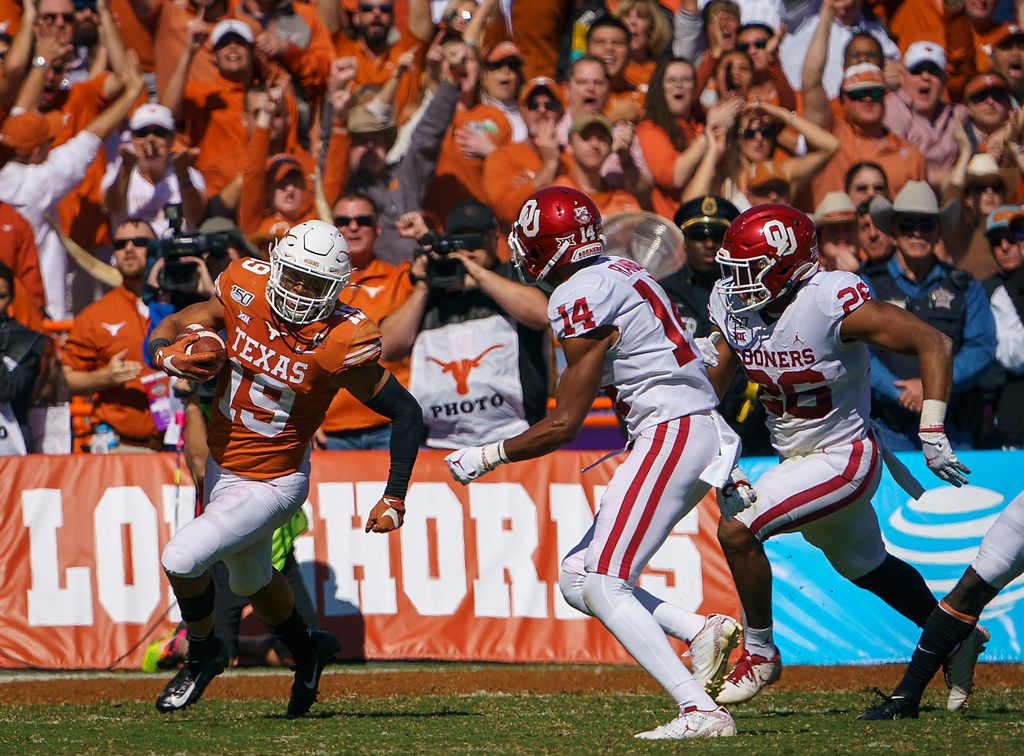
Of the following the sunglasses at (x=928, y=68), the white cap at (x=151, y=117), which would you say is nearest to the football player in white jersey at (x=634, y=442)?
the white cap at (x=151, y=117)

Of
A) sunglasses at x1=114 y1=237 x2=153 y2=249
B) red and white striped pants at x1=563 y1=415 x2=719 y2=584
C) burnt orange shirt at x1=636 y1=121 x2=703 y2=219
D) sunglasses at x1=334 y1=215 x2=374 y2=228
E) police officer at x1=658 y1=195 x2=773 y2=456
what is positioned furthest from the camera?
burnt orange shirt at x1=636 y1=121 x2=703 y2=219

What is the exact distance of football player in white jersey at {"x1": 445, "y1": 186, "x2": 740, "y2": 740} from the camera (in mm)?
5418

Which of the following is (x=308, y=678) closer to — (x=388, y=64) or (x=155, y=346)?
(x=155, y=346)

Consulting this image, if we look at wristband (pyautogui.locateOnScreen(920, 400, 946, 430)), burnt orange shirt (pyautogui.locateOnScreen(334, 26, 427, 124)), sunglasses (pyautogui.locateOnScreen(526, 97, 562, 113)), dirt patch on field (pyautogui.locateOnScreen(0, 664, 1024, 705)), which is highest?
burnt orange shirt (pyautogui.locateOnScreen(334, 26, 427, 124))

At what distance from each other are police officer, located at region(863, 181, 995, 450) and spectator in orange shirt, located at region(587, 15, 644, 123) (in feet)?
8.82

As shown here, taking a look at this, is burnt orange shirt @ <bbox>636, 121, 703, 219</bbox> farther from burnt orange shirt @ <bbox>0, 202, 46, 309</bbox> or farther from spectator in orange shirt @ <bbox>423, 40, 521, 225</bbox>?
burnt orange shirt @ <bbox>0, 202, 46, 309</bbox>

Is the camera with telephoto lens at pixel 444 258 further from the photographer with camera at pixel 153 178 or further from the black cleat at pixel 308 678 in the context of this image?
the black cleat at pixel 308 678

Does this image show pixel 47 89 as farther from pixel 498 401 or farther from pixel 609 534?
pixel 609 534

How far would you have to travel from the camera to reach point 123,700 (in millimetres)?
7121

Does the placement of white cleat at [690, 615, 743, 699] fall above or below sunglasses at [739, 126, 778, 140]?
below

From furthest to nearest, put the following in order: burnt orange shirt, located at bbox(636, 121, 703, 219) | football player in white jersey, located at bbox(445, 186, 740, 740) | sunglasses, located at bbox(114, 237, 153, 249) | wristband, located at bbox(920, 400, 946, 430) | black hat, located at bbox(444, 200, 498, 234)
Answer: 1. burnt orange shirt, located at bbox(636, 121, 703, 219)
2. sunglasses, located at bbox(114, 237, 153, 249)
3. black hat, located at bbox(444, 200, 498, 234)
4. wristband, located at bbox(920, 400, 946, 430)
5. football player in white jersey, located at bbox(445, 186, 740, 740)

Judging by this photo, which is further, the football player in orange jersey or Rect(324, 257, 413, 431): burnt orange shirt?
Rect(324, 257, 413, 431): burnt orange shirt

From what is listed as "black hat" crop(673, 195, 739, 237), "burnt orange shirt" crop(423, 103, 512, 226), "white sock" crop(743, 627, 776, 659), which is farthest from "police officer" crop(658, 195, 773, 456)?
"white sock" crop(743, 627, 776, 659)

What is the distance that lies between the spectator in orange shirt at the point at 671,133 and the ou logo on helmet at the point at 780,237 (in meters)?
4.17
